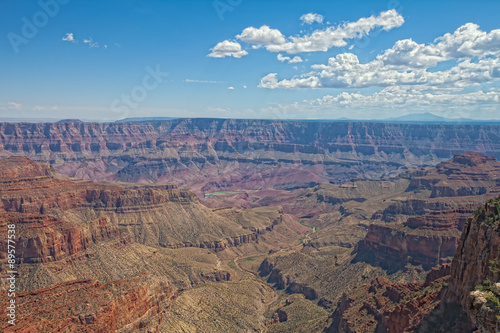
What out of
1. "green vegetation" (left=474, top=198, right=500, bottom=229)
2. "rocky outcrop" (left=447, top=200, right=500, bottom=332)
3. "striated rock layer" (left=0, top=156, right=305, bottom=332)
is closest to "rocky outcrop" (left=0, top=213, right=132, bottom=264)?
"striated rock layer" (left=0, top=156, right=305, bottom=332)

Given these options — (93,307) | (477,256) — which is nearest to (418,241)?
(477,256)

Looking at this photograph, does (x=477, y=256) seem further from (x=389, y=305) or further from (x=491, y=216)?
(x=389, y=305)

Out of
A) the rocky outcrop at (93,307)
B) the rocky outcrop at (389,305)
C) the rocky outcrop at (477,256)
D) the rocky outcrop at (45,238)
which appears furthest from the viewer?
the rocky outcrop at (45,238)

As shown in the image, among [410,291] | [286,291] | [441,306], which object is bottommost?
[286,291]

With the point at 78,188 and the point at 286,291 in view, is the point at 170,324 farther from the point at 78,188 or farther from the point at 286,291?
the point at 78,188

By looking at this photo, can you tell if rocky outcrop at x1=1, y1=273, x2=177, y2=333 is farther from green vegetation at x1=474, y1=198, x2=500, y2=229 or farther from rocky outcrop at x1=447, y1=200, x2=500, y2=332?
green vegetation at x1=474, y1=198, x2=500, y2=229

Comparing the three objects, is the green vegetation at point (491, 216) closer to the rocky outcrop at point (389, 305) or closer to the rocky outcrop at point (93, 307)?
the rocky outcrop at point (389, 305)

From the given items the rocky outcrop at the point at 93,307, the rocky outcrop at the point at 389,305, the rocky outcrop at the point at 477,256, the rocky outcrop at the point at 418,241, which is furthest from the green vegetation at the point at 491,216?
the rocky outcrop at the point at 418,241

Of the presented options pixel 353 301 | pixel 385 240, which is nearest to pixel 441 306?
pixel 353 301

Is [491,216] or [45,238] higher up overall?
[491,216]

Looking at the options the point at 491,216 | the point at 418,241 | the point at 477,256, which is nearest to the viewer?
the point at 477,256

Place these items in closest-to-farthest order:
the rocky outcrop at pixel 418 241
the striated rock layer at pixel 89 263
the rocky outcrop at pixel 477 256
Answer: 1. the rocky outcrop at pixel 477 256
2. the striated rock layer at pixel 89 263
3. the rocky outcrop at pixel 418 241
